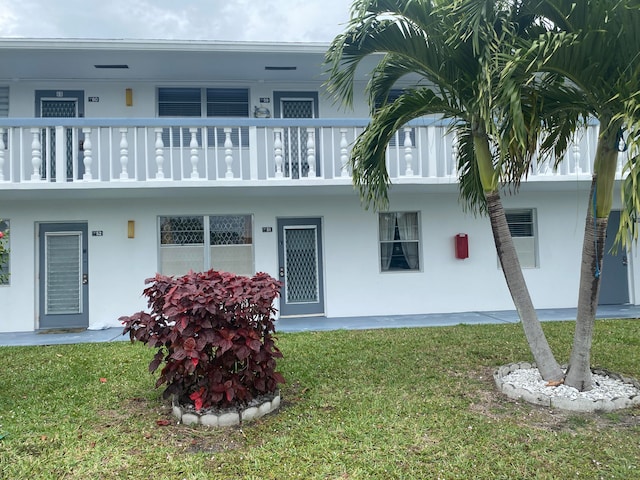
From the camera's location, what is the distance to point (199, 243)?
883 centimetres

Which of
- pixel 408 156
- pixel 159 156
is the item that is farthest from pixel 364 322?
pixel 159 156

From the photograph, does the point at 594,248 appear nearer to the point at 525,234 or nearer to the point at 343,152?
the point at 343,152

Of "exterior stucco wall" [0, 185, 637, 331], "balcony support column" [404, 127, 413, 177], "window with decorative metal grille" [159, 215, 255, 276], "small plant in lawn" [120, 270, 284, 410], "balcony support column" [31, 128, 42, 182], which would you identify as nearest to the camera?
"small plant in lawn" [120, 270, 284, 410]

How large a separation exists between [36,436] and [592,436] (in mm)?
4499

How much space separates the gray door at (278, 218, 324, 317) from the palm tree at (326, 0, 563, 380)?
4.02 metres

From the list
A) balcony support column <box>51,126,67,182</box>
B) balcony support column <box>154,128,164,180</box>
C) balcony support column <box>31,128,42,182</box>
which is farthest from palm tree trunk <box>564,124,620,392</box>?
balcony support column <box>31,128,42,182</box>

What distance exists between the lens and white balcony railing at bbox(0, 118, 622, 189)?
25.2 feet

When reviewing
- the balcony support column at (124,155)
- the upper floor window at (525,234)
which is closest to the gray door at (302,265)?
the balcony support column at (124,155)

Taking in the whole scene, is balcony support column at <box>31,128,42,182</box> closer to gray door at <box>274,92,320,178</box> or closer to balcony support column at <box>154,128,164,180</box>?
balcony support column at <box>154,128,164,180</box>

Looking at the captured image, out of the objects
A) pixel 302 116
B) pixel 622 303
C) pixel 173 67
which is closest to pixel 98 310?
pixel 173 67

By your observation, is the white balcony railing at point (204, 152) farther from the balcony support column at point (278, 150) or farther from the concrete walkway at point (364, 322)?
A: the concrete walkway at point (364, 322)

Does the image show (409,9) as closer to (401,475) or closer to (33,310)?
(401,475)

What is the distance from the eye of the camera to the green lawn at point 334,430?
3129 millimetres

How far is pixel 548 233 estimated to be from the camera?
373 inches
